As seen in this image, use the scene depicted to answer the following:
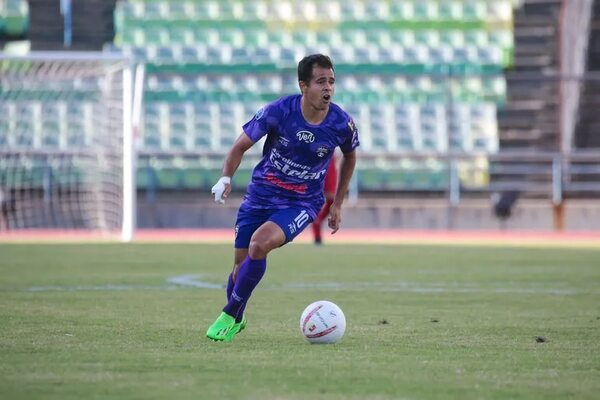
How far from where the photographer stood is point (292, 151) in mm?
8062

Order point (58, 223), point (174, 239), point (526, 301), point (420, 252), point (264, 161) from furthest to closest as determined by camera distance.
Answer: point (58, 223)
point (174, 239)
point (420, 252)
point (526, 301)
point (264, 161)

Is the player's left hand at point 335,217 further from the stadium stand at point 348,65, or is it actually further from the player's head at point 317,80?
the stadium stand at point 348,65

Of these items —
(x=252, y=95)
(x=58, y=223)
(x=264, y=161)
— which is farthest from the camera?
(x=252, y=95)

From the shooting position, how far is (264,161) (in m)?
8.22

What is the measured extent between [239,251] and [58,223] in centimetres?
1841

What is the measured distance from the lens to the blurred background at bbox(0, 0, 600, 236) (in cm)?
2564

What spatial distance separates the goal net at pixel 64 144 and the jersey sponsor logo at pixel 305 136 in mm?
14870

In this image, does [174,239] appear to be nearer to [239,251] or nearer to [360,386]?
[239,251]

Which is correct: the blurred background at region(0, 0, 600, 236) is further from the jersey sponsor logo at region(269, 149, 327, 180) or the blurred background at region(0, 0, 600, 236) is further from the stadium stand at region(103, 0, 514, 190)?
the jersey sponsor logo at region(269, 149, 327, 180)

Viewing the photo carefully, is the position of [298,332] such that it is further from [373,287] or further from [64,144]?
[64,144]

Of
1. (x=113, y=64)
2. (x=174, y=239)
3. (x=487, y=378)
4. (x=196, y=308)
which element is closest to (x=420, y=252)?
(x=174, y=239)

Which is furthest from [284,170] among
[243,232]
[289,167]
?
[243,232]

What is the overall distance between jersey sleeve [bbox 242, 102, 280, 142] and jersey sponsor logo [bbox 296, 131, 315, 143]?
17 centimetres

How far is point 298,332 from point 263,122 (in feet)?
4.68
